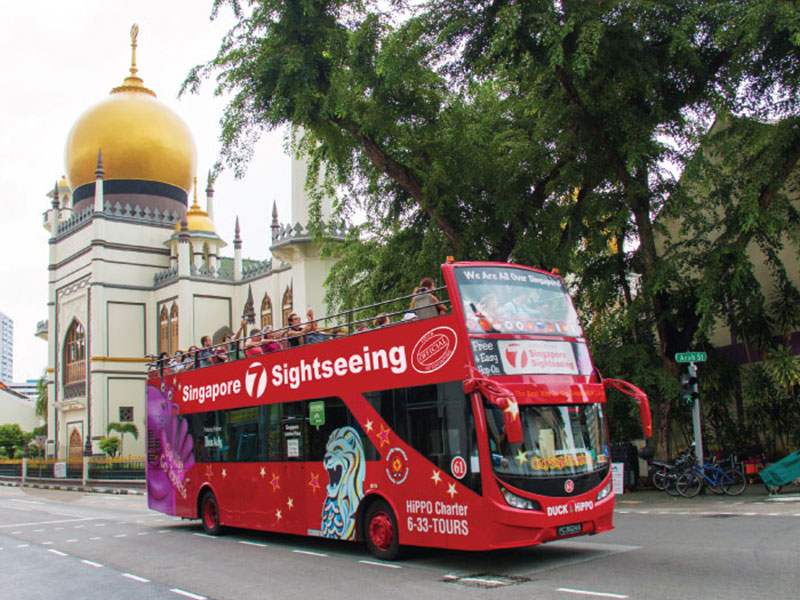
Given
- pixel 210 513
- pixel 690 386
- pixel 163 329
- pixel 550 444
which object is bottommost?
pixel 210 513

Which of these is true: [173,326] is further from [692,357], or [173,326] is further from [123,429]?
[692,357]

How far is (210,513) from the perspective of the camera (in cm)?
1480

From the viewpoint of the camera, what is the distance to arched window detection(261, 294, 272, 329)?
148 feet

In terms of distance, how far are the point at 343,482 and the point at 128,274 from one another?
42.0 m

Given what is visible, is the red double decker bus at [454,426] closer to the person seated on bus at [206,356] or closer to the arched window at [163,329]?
the person seated on bus at [206,356]

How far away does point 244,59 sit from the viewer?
18312mm

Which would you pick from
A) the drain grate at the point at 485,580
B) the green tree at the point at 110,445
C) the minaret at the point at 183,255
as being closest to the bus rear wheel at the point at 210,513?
the drain grate at the point at 485,580

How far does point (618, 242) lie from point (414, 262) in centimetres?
504

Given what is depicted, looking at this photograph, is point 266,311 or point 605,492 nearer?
point 605,492

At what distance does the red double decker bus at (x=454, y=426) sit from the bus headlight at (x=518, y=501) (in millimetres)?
13

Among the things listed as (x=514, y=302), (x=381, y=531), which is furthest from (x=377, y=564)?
(x=514, y=302)

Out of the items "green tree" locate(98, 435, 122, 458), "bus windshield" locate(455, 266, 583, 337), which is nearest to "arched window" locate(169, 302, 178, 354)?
"green tree" locate(98, 435, 122, 458)

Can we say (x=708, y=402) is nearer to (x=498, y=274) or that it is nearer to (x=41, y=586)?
(x=498, y=274)

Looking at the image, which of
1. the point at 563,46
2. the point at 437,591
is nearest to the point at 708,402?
the point at 563,46
